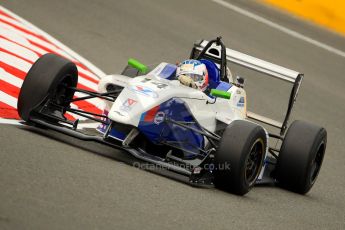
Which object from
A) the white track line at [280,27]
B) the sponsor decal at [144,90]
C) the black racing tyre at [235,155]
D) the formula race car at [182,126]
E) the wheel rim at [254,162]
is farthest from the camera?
the white track line at [280,27]

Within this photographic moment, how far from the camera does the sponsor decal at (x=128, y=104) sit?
8.38 metres

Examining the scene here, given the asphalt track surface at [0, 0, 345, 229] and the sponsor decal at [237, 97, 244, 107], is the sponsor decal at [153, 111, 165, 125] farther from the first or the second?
the sponsor decal at [237, 97, 244, 107]

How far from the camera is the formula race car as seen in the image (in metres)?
8.34

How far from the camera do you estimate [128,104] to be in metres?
8.41

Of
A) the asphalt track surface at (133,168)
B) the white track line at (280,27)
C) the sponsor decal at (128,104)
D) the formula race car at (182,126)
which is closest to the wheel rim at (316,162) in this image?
the formula race car at (182,126)

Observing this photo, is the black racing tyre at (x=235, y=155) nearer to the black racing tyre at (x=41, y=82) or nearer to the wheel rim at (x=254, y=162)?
the wheel rim at (x=254, y=162)

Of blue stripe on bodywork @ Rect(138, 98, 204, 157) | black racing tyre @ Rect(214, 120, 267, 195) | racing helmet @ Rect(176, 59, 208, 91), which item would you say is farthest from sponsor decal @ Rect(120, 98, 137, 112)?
racing helmet @ Rect(176, 59, 208, 91)

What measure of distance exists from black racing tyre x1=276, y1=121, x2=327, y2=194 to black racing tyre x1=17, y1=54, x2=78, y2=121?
2402mm

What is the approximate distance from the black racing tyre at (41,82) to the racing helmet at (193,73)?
1181 millimetres

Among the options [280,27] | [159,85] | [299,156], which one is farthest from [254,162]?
[280,27]

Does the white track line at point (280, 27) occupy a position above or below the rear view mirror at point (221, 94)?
above

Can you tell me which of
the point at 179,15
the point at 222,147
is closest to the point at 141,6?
the point at 179,15

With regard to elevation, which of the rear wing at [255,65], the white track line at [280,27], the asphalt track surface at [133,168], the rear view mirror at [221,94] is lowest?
the asphalt track surface at [133,168]

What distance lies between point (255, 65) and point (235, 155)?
2.19m
